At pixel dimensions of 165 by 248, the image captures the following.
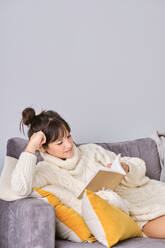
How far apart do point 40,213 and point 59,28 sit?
1593 millimetres

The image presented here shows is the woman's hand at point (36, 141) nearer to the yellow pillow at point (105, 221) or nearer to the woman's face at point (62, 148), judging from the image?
the woman's face at point (62, 148)

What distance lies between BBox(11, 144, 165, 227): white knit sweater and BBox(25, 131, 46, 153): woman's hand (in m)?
A: 0.05

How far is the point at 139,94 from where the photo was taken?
3303mm

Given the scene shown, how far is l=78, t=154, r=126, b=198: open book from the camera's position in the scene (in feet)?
6.01

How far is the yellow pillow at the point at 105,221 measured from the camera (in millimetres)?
1669

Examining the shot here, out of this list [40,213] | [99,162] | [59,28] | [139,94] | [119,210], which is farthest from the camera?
[139,94]

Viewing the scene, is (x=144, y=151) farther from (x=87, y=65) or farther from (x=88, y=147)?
(x=87, y=65)

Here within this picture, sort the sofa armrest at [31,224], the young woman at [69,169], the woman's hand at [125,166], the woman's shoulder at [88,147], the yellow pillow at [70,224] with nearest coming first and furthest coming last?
1. the sofa armrest at [31,224]
2. the yellow pillow at [70,224]
3. the young woman at [69,169]
4. the woman's hand at [125,166]
5. the woman's shoulder at [88,147]

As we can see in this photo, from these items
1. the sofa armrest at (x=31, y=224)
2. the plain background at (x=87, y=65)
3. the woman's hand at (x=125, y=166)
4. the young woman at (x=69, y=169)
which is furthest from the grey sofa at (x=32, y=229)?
the plain background at (x=87, y=65)

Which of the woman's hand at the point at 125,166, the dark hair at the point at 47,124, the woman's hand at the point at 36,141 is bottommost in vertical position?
the woman's hand at the point at 125,166

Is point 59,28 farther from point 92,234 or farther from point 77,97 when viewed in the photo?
point 92,234

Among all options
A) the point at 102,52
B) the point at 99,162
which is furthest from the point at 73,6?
the point at 99,162

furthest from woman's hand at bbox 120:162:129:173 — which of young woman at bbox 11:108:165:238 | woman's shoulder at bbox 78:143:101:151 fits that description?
woman's shoulder at bbox 78:143:101:151

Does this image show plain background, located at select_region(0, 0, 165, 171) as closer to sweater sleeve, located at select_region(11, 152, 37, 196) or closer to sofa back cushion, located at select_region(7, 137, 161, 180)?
sofa back cushion, located at select_region(7, 137, 161, 180)
